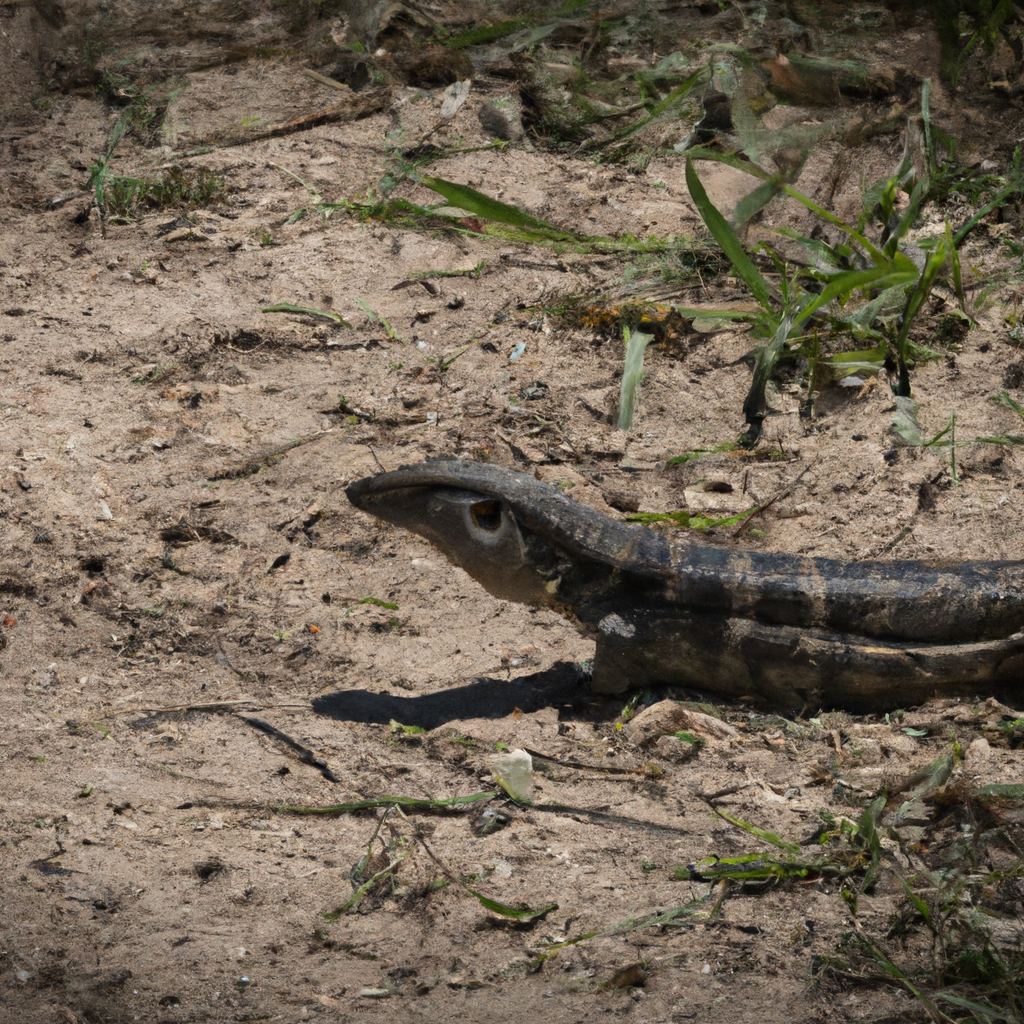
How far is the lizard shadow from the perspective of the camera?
10.2ft

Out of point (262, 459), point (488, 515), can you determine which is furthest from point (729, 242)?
point (262, 459)

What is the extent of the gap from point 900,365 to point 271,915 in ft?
10.2

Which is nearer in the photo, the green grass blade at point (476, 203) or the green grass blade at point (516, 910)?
the green grass blade at point (516, 910)

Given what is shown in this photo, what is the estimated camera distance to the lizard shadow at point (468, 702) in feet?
10.2

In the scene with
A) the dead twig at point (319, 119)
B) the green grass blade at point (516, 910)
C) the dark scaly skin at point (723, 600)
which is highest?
the dead twig at point (319, 119)

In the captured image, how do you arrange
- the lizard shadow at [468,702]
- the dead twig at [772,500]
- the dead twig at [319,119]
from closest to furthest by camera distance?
the lizard shadow at [468,702] < the dead twig at [772,500] < the dead twig at [319,119]

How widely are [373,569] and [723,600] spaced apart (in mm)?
1278

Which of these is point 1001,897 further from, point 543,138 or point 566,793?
point 543,138

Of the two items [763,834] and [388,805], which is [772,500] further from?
[388,805]

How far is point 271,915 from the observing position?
2.29 meters

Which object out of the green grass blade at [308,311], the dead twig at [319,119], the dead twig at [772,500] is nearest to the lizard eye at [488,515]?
the dead twig at [772,500]

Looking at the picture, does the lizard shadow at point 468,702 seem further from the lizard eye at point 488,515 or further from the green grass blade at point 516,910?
the green grass blade at point 516,910

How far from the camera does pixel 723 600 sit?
3.14 meters

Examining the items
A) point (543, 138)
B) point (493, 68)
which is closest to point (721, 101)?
point (543, 138)
